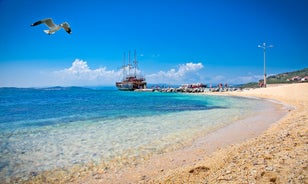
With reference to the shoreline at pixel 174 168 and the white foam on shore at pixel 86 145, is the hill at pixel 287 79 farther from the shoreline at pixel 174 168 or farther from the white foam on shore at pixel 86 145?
the shoreline at pixel 174 168

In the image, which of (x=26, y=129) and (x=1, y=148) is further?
(x=26, y=129)

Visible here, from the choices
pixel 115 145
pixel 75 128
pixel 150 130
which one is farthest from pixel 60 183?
pixel 75 128

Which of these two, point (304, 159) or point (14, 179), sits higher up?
point (304, 159)

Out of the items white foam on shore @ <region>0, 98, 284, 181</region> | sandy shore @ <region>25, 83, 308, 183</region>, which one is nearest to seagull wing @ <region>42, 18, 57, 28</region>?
white foam on shore @ <region>0, 98, 284, 181</region>

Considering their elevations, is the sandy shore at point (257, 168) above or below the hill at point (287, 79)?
below

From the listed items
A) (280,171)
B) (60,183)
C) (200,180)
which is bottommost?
(60,183)

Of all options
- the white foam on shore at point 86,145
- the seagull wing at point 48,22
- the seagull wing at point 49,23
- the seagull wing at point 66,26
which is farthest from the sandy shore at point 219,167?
the seagull wing at point 49,23

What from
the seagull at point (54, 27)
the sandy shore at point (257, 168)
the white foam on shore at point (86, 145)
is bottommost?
the white foam on shore at point (86, 145)

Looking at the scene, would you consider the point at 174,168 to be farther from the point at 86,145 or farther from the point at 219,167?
the point at 86,145

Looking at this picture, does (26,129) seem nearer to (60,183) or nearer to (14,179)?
(14,179)

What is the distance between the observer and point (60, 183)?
21.2 feet

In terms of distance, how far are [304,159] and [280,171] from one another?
82cm

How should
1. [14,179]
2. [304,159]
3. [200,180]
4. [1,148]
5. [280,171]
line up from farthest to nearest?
[1,148], [14,179], [200,180], [304,159], [280,171]

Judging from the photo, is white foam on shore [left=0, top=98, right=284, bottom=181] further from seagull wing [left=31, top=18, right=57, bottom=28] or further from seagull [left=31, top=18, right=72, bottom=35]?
seagull wing [left=31, top=18, right=57, bottom=28]
